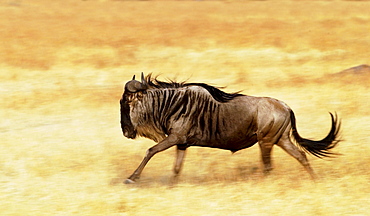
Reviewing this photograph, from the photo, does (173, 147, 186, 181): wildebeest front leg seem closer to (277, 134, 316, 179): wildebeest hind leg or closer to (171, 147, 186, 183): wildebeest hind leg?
(171, 147, 186, 183): wildebeest hind leg

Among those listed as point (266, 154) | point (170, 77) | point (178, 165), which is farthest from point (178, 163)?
point (170, 77)

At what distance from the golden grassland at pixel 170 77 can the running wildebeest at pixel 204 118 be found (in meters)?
0.63

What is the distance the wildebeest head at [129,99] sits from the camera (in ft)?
35.5

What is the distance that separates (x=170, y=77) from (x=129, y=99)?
43.9 ft

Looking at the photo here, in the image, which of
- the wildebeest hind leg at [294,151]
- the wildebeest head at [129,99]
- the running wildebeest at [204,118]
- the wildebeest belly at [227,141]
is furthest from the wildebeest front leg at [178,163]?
the wildebeest hind leg at [294,151]

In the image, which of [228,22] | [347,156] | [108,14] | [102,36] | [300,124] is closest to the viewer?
[347,156]

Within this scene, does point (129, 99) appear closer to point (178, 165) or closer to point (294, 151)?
point (178, 165)

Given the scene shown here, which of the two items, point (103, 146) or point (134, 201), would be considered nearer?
point (134, 201)

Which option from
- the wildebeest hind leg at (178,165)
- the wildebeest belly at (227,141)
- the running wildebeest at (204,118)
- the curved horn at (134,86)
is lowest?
the wildebeest hind leg at (178,165)

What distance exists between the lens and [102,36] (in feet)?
100.0

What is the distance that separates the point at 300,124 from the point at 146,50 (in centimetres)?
1303

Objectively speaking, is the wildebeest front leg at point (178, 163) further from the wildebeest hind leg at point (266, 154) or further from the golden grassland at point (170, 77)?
the wildebeest hind leg at point (266, 154)

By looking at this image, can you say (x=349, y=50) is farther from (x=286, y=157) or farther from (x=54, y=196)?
(x=54, y=196)

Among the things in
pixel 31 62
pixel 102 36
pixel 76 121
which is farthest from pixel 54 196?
pixel 102 36
